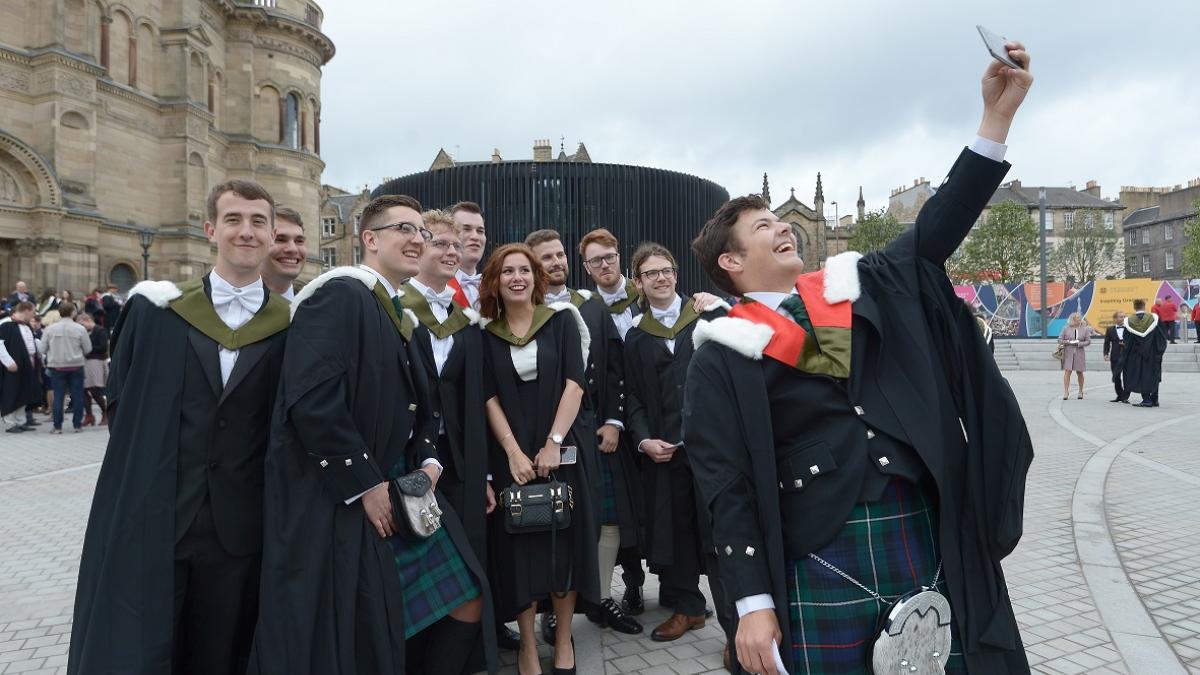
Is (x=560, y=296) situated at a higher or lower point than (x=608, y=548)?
higher

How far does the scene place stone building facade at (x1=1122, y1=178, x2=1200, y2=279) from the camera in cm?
6944

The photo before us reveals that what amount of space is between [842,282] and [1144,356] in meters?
16.9

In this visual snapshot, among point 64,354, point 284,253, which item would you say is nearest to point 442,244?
point 284,253

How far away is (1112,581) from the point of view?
16.2ft

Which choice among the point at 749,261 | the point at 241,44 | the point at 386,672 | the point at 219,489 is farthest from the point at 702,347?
the point at 241,44

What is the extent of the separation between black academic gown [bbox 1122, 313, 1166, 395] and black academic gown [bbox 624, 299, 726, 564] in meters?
Answer: 15.1

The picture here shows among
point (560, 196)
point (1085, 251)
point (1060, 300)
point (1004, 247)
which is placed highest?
point (1085, 251)

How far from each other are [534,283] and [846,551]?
243 centimetres

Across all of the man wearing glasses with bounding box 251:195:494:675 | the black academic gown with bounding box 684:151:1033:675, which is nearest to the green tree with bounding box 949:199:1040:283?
the black academic gown with bounding box 684:151:1033:675

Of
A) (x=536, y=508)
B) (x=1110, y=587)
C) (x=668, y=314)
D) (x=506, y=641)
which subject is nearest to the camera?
(x=536, y=508)

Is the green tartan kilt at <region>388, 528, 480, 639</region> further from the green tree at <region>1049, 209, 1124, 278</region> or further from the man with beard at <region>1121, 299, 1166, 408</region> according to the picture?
the green tree at <region>1049, 209, 1124, 278</region>

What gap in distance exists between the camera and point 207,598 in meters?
2.72

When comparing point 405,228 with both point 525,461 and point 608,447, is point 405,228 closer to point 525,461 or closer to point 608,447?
point 525,461

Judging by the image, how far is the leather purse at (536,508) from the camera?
3.55 meters
